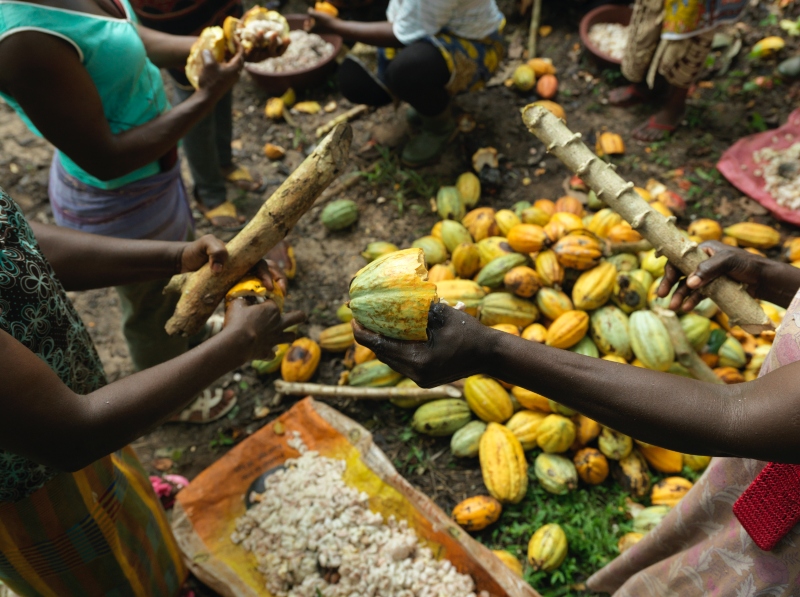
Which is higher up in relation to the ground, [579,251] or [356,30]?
[356,30]

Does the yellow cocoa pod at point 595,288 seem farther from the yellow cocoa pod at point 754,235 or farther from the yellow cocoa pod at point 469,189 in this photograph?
the yellow cocoa pod at point 469,189

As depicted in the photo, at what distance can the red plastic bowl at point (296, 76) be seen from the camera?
5.42 m

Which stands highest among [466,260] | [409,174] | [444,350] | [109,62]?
[109,62]

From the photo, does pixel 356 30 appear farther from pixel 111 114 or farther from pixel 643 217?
pixel 643 217

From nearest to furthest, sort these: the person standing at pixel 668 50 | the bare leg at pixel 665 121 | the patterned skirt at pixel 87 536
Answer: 1. the patterned skirt at pixel 87 536
2. the person standing at pixel 668 50
3. the bare leg at pixel 665 121

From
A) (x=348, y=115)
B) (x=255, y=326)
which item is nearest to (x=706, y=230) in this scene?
(x=255, y=326)

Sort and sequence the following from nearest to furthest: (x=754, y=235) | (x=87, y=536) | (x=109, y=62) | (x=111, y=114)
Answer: (x=87, y=536) < (x=109, y=62) < (x=111, y=114) < (x=754, y=235)

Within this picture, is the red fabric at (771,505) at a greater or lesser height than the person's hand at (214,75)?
lesser

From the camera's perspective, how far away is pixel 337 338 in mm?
3477

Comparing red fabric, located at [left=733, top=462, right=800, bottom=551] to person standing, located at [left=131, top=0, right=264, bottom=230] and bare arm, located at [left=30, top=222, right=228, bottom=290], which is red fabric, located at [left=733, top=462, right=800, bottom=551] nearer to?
bare arm, located at [left=30, top=222, right=228, bottom=290]

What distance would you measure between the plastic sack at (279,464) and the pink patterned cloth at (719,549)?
24.6 inches

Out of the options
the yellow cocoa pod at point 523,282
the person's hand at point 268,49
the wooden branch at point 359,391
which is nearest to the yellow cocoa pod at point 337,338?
→ the wooden branch at point 359,391

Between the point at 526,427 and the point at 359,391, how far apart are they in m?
0.92

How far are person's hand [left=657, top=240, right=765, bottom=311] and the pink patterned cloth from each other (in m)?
0.45
